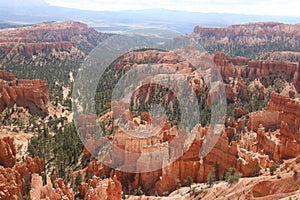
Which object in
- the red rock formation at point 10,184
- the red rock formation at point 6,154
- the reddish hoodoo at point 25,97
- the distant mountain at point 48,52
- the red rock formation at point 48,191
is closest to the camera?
the red rock formation at point 48,191

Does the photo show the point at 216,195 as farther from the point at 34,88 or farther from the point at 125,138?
the point at 34,88

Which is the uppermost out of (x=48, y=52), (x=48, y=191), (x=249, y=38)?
(x=249, y=38)

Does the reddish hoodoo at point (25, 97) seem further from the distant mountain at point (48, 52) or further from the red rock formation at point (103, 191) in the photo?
the red rock formation at point (103, 191)

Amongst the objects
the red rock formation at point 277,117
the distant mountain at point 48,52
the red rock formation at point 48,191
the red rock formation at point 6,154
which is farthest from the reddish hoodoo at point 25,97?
the red rock formation at point 277,117

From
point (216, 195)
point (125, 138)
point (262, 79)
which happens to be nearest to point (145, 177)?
point (125, 138)

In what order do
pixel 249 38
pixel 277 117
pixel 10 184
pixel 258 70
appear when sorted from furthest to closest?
pixel 249 38 < pixel 258 70 < pixel 277 117 < pixel 10 184

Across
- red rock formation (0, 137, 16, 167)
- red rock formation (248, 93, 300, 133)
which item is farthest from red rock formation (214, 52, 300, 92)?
red rock formation (0, 137, 16, 167)

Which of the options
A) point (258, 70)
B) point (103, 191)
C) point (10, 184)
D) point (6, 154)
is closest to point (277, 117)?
point (103, 191)

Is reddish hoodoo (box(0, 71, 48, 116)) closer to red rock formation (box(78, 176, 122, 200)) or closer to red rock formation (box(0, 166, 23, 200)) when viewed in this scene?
red rock formation (box(0, 166, 23, 200))

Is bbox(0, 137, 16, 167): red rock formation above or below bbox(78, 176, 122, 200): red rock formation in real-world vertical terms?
below

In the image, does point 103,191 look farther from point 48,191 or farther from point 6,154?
point 6,154

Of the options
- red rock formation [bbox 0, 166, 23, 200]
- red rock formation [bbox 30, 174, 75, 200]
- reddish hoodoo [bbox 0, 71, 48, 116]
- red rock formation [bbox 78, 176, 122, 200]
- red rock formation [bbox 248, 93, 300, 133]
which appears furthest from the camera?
reddish hoodoo [bbox 0, 71, 48, 116]

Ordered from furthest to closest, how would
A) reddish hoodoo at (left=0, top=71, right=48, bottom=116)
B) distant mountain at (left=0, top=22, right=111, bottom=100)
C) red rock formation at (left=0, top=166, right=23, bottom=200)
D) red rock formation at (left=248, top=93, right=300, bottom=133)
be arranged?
distant mountain at (left=0, top=22, right=111, bottom=100), reddish hoodoo at (left=0, top=71, right=48, bottom=116), red rock formation at (left=248, top=93, right=300, bottom=133), red rock formation at (left=0, top=166, right=23, bottom=200)
